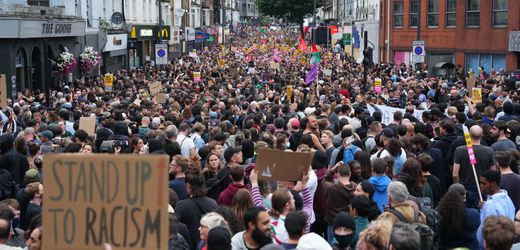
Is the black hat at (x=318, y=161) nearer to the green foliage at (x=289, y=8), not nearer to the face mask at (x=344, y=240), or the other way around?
the face mask at (x=344, y=240)

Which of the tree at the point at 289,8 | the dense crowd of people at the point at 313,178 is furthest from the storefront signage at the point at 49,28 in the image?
the tree at the point at 289,8

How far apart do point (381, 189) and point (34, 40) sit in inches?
1005

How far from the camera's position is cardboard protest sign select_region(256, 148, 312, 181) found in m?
8.93

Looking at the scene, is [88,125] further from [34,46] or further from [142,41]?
[142,41]

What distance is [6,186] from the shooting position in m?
10.6

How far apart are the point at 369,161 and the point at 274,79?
77.3ft

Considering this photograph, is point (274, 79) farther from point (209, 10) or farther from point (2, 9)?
point (209, 10)

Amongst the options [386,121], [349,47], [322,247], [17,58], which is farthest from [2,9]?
[349,47]

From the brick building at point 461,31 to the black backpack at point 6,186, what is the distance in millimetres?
27160

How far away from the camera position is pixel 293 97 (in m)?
24.0

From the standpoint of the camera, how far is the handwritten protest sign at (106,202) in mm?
5234

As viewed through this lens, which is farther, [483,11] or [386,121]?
[483,11]

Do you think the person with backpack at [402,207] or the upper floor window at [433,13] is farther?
the upper floor window at [433,13]

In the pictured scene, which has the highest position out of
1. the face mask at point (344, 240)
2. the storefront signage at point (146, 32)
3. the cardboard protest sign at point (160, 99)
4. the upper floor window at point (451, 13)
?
the upper floor window at point (451, 13)
